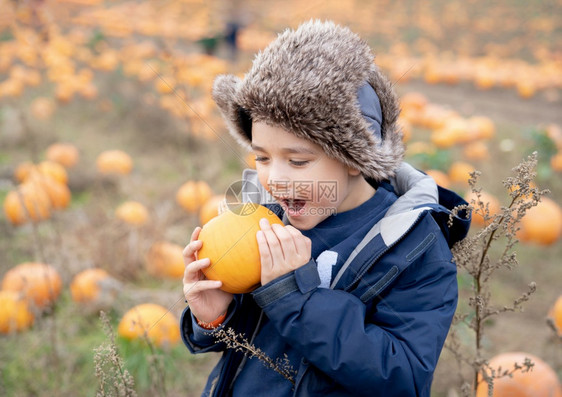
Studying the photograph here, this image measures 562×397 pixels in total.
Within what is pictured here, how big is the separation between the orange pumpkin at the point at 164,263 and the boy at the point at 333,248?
224 centimetres

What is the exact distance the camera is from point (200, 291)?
173 cm

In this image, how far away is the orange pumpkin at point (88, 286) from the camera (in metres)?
3.61

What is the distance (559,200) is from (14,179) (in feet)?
20.8

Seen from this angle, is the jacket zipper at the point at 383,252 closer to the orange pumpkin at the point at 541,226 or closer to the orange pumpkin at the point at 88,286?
the orange pumpkin at the point at 88,286

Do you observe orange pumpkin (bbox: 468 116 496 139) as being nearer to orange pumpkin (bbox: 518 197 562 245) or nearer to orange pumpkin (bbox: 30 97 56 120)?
orange pumpkin (bbox: 518 197 562 245)

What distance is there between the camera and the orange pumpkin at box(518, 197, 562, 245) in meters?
4.72

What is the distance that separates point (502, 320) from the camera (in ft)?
11.9

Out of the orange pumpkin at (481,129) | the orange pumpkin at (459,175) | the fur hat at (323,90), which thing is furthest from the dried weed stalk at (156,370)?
the orange pumpkin at (481,129)

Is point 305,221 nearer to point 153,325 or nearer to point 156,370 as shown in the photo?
point 156,370

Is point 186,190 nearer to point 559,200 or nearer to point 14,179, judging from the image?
point 14,179

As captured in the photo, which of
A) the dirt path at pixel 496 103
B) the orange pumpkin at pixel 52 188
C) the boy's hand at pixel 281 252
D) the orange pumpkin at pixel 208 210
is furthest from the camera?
the dirt path at pixel 496 103

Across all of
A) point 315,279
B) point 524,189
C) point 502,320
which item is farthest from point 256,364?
point 502,320

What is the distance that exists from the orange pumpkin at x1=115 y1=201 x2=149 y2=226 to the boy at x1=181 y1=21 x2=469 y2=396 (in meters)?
2.97

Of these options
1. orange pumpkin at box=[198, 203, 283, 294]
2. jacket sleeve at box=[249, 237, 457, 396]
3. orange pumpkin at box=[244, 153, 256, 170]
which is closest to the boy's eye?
orange pumpkin at box=[198, 203, 283, 294]
